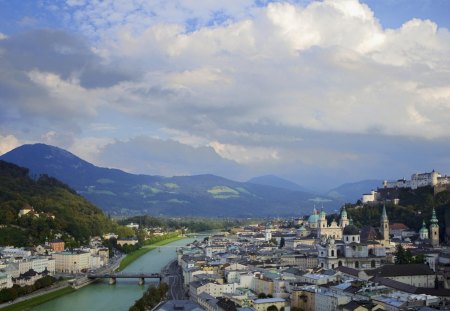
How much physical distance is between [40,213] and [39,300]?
25.6 meters

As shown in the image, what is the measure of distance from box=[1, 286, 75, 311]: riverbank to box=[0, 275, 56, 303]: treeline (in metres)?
0.55

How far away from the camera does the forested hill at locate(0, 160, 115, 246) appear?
52094mm

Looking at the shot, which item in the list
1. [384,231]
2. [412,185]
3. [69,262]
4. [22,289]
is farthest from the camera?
[412,185]

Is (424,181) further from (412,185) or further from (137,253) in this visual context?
(137,253)

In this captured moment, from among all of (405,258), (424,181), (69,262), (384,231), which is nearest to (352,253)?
(405,258)

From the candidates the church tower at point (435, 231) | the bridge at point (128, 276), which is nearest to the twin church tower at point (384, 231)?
the church tower at point (435, 231)

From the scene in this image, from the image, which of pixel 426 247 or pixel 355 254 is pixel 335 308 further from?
pixel 426 247

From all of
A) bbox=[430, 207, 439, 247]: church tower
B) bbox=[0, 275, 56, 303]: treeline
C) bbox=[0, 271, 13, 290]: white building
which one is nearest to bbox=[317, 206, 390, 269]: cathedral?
bbox=[430, 207, 439, 247]: church tower

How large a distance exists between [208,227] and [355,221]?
170 ft

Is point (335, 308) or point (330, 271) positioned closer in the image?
point (335, 308)

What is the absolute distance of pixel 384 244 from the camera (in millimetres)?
43781

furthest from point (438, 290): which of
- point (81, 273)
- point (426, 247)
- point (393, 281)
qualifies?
point (81, 273)

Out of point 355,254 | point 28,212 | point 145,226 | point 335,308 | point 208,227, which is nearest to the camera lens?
point 335,308

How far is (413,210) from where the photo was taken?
54.7 meters
